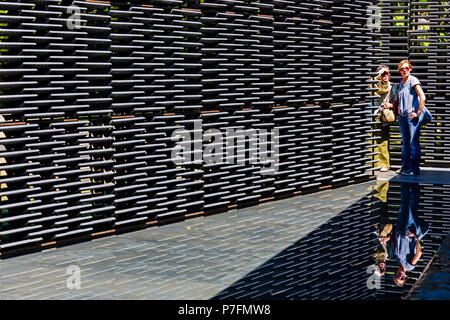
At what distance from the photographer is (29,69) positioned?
28.1 feet

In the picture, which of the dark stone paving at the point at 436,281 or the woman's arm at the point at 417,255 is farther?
the woman's arm at the point at 417,255

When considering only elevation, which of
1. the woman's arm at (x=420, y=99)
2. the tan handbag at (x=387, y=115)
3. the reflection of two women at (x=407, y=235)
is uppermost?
the woman's arm at (x=420, y=99)

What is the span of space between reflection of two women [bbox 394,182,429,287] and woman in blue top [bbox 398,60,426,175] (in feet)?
7.02

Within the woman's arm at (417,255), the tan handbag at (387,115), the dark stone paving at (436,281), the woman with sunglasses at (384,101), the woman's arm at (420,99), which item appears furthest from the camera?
the woman with sunglasses at (384,101)

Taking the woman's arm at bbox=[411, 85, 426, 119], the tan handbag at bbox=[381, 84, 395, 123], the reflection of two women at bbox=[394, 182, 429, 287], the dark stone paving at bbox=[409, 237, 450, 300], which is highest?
the woman's arm at bbox=[411, 85, 426, 119]

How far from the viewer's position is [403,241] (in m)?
9.48

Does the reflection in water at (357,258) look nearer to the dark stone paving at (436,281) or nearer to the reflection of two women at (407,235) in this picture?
the reflection of two women at (407,235)

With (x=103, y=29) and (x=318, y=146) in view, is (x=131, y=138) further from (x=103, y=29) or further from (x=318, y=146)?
(x=318, y=146)

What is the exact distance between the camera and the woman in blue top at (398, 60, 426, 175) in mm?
15539

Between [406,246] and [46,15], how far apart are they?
5364 mm

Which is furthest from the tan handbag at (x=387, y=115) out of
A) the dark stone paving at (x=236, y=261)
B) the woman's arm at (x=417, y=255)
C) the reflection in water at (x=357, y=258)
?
the woman's arm at (x=417, y=255)

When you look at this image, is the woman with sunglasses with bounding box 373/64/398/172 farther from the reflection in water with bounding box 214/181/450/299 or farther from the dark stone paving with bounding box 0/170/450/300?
the dark stone paving with bounding box 0/170/450/300

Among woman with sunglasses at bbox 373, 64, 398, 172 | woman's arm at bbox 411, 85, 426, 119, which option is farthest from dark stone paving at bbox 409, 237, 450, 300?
woman with sunglasses at bbox 373, 64, 398, 172

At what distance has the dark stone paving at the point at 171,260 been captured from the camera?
23.3ft
